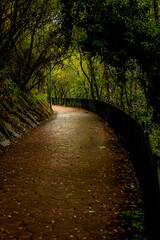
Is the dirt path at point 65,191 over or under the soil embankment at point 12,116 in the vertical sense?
under

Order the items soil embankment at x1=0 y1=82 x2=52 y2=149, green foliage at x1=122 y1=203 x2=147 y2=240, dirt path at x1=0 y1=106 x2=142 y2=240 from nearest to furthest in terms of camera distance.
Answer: green foliage at x1=122 y1=203 x2=147 y2=240
dirt path at x1=0 y1=106 x2=142 y2=240
soil embankment at x1=0 y1=82 x2=52 y2=149

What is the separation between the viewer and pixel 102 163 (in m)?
8.14

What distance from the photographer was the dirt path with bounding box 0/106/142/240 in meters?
4.20

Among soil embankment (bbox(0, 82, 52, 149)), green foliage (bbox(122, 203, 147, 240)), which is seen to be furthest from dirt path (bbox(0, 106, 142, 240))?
soil embankment (bbox(0, 82, 52, 149))

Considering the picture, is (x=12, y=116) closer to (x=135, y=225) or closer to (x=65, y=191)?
(x=65, y=191)

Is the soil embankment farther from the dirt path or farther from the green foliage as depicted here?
the green foliage

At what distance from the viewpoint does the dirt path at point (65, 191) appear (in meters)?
4.20

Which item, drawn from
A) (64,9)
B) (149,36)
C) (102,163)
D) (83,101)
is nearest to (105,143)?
(102,163)

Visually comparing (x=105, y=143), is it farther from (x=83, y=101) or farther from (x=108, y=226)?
(x=83, y=101)

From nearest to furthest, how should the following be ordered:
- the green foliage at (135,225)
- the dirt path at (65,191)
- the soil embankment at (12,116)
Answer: the green foliage at (135,225), the dirt path at (65,191), the soil embankment at (12,116)

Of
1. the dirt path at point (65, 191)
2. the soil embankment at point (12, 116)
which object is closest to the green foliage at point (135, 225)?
the dirt path at point (65, 191)

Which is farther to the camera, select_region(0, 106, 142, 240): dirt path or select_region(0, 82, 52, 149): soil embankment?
select_region(0, 82, 52, 149): soil embankment

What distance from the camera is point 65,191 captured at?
232 inches

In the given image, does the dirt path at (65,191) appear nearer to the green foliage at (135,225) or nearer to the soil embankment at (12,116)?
the green foliage at (135,225)
